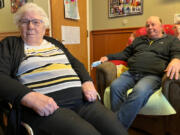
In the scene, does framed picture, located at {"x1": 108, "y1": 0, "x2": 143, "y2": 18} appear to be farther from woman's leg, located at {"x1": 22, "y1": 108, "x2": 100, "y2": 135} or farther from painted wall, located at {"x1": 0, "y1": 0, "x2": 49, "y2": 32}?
woman's leg, located at {"x1": 22, "y1": 108, "x2": 100, "y2": 135}

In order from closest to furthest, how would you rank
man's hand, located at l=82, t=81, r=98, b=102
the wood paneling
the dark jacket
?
man's hand, located at l=82, t=81, r=98, b=102, the dark jacket, the wood paneling

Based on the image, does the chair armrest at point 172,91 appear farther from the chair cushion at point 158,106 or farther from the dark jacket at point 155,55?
the dark jacket at point 155,55

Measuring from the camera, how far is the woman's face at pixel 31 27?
1.17 meters

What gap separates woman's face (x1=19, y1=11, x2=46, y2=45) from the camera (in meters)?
1.17

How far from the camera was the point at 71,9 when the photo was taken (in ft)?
9.11

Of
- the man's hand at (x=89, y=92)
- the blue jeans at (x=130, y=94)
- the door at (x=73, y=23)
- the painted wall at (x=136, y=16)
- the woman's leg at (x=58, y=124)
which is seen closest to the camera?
the woman's leg at (x=58, y=124)

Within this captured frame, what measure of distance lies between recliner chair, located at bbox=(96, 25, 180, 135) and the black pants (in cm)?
51

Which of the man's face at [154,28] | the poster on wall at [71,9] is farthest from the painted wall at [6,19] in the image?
the man's face at [154,28]

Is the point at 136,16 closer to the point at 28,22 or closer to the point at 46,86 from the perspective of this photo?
the point at 28,22

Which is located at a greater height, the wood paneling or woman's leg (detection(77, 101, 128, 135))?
the wood paneling

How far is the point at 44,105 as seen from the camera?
2.70 ft

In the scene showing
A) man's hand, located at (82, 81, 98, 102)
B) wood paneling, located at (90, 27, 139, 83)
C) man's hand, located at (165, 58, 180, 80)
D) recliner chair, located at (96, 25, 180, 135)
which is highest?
wood paneling, located at (90, 27, 139, 83)

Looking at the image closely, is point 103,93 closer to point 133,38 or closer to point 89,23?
point 133,38

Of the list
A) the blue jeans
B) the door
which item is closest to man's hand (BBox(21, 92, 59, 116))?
the blue jeans
